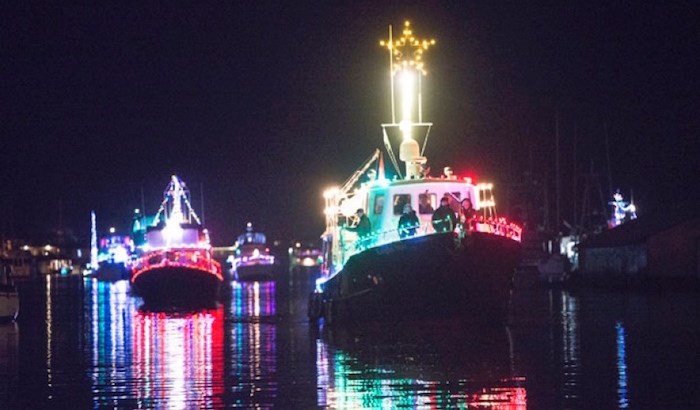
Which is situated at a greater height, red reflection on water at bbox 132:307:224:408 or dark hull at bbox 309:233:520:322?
dark hull at bbox 309:233:520:322

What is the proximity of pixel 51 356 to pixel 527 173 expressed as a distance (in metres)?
77.4

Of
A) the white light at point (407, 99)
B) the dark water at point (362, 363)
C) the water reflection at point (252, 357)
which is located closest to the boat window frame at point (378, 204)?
the dark water at point (362, 363)

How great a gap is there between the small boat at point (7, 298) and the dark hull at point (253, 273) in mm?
83787

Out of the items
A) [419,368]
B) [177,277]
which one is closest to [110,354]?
[419,368]

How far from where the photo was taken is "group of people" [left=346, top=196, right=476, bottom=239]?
32875mm

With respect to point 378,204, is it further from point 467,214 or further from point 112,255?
point 112,255

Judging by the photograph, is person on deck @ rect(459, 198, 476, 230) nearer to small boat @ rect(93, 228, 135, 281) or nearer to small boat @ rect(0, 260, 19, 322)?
small boat @ rect(0, 260, 19, 322)

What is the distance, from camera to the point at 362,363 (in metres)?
25.1

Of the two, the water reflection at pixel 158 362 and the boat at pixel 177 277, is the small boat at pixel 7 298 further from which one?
the boat at pixel 177 277

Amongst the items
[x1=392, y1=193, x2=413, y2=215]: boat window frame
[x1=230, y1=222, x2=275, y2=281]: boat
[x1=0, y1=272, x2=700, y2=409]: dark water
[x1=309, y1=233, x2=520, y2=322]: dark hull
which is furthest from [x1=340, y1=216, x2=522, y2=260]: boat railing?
[x1=230, y1=222, x2=275, y2=281]: boat

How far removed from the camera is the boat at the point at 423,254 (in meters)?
33.1

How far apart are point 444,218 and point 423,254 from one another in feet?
3.48

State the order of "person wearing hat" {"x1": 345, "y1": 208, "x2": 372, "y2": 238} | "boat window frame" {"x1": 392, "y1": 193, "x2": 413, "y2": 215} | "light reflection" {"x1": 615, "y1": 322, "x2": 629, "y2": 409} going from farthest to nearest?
"boat window frame" {"x1": 392, "y1": 193, "x2": 413, "y2": 215}
"person wearing hat" {"x1": 345, "y1": 208, "x2": 372, "y2": 238}
"light reflection" {"x1": 615, "y1": 322, "x2": 629, "y2": 409}

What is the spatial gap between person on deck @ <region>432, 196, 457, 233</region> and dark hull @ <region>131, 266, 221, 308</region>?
2790cm
